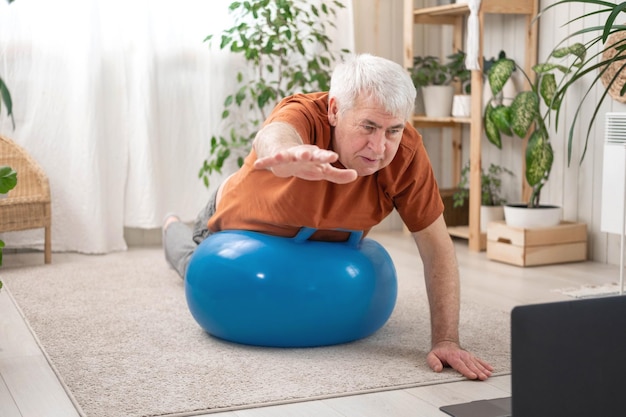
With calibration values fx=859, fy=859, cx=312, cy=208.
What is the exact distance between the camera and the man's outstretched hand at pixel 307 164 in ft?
5.17

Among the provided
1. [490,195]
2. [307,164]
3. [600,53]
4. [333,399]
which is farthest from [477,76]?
[307,164]

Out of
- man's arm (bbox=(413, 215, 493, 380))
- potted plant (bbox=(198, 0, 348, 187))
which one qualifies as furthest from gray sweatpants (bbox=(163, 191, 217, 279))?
man's arm (bbox=(413, 215, 493, 380))

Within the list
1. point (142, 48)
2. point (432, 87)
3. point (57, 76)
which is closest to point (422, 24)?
point (432, 87)

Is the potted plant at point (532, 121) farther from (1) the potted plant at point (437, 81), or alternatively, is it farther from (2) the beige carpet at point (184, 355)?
(2) the beige carpet at point (184, 355)

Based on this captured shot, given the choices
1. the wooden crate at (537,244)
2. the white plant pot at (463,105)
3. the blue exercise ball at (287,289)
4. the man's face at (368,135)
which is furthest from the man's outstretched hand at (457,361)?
the white plant pot at (463,105)

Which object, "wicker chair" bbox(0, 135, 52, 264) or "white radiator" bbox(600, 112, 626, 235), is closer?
"white radiator" bbox(600, 112, 626, 235)

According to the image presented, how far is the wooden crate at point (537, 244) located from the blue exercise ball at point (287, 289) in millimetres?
1474

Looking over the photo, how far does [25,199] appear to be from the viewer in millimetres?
3709

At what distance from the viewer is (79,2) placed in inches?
161

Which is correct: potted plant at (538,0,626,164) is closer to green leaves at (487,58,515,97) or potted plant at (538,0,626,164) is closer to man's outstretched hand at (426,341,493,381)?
green leaves at (487,58,515,97)

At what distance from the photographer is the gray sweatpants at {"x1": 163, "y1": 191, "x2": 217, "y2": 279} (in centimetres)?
314

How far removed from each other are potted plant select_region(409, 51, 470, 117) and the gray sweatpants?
170 cm

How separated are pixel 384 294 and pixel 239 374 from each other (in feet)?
1.73

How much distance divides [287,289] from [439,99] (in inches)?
95.5
